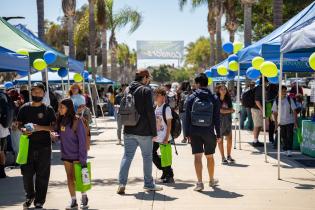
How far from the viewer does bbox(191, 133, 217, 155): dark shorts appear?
7.83 metres

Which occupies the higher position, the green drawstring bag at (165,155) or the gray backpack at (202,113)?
the gray backpack at (202,113)

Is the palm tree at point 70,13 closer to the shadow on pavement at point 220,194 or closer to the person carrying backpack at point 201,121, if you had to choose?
the person carrying backpack at point 201,121

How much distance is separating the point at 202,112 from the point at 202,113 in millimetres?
17

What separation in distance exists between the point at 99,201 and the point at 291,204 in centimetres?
258

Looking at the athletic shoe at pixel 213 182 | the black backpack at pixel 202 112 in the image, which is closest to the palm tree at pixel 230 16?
the athletic shoe at pixel 213 182

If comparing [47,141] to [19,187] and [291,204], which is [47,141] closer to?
[19,187]

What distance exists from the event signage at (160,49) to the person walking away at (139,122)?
52.5 metres

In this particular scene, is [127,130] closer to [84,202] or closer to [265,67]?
[84,202]

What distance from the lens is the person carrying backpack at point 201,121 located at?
7766 millimetres

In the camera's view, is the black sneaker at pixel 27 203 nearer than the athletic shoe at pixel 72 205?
No

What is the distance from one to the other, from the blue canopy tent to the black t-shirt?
274cm

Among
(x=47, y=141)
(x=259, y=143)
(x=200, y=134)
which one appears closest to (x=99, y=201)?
(x=47, y=141)

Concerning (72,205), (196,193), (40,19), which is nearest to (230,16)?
(40,19)

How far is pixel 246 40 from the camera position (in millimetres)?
21328
